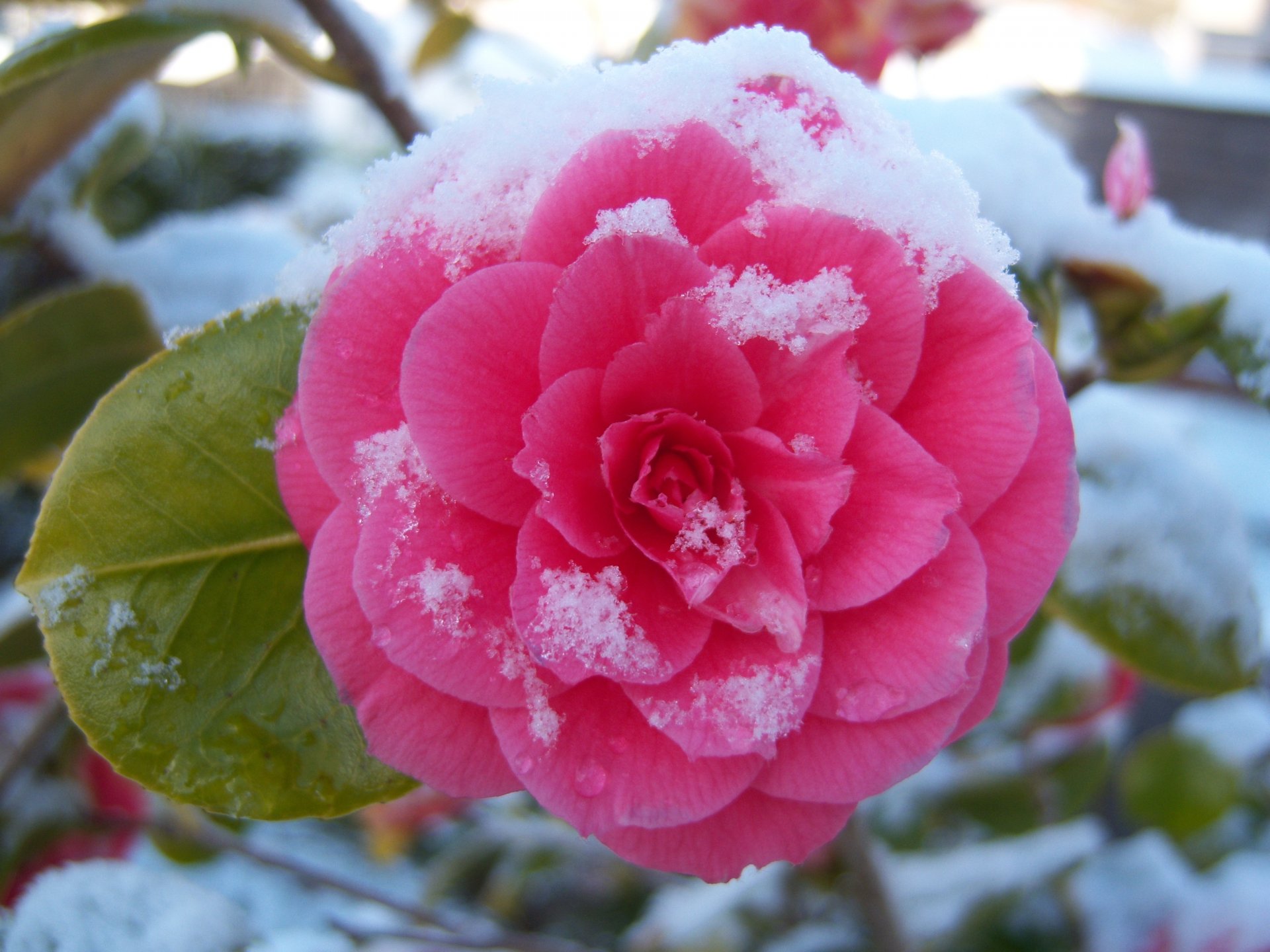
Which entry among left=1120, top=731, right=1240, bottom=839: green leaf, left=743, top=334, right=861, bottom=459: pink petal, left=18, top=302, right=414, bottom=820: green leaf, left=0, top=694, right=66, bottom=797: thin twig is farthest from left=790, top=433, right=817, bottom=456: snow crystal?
left=1120, top=731, right=1240, bottom=839: green leaf

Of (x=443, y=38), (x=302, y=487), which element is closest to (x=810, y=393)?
(x=302, y=487)

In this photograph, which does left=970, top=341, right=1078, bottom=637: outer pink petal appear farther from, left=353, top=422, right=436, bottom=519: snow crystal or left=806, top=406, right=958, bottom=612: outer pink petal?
left=353, top=422, right=436, bottom=519: snow crystal

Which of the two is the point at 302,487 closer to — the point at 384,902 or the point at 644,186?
the point at 644,186

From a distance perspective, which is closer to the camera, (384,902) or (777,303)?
(777,303)

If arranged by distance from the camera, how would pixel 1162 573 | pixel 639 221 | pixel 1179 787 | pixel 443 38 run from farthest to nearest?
pixel 1179 787 → pixel 443 38 → pixel 1162 573 → pixel 639 221

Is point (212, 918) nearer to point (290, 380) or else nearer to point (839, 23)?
point (290, 380)

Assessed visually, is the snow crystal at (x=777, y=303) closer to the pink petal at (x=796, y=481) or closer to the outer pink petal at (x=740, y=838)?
the pink petal at (x=796, y=481)
